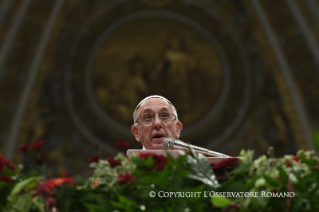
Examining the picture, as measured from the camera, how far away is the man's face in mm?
3391

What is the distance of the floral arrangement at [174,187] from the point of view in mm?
1566

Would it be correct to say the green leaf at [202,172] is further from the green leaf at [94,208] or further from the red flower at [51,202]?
the red flower at [51,202]

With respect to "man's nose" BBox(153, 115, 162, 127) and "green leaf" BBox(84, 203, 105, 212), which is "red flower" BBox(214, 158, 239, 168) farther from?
"man's nose" BBox(153, 115, 162, 127)

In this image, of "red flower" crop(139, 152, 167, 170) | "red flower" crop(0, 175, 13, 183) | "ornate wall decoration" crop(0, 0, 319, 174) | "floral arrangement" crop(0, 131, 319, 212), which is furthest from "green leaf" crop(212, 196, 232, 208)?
"ornate wall decoration" crop(0, 0, 319, 174)

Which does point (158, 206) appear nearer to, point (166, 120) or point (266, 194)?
point (266, 194)

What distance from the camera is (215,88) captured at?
438 inches

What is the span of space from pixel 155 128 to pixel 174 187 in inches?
69.8

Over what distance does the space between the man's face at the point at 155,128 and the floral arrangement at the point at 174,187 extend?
160 cm

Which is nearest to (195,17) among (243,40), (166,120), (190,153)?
(243,40)

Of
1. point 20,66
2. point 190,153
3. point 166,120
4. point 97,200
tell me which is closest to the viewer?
point 97,200

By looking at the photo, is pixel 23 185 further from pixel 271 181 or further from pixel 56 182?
pixel 271 181

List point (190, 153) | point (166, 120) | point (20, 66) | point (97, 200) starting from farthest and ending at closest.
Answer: point (20, 66) < point (166, 120) < point (190, 153) < point (97, 200)

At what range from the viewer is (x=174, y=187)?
64.5 inches

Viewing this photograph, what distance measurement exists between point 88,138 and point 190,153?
9314 millimetres
